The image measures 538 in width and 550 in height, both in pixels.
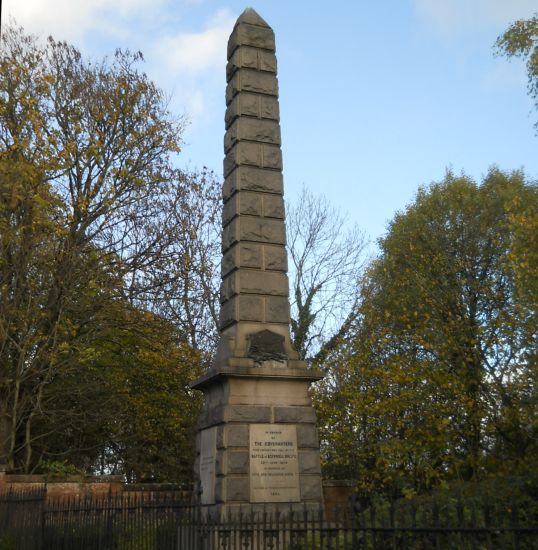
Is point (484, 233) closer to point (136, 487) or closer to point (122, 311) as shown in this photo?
point (122, 311)

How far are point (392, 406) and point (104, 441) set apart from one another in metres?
9.56

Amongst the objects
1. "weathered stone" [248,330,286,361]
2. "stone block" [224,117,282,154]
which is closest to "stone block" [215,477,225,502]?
"weathered stone" [248,330,286,361]

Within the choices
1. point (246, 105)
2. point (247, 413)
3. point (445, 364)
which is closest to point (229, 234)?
point (246, 105)

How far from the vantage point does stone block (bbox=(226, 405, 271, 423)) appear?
9609 mm

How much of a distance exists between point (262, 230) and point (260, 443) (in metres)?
3.23

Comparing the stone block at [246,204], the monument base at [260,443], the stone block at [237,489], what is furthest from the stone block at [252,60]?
the stone block at [237,489]

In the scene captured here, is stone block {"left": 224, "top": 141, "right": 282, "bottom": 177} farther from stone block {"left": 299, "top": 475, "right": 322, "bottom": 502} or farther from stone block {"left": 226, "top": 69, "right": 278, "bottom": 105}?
stone block {"left": 299, "top": 475, "right": 322, "bottom": 502}

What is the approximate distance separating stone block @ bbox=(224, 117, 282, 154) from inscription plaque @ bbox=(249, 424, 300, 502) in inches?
179

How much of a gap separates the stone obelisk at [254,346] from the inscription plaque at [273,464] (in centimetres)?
1

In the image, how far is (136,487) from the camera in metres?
16.3

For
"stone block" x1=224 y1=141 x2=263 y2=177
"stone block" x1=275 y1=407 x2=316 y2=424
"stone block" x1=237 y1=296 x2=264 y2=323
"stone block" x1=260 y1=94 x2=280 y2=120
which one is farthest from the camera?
"stone block" x1=260 y1=94 x2=280 y2=120

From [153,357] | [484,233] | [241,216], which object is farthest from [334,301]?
[241,216]

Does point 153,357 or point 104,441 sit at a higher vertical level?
point 153,357

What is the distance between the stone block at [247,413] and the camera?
9.61 metres
